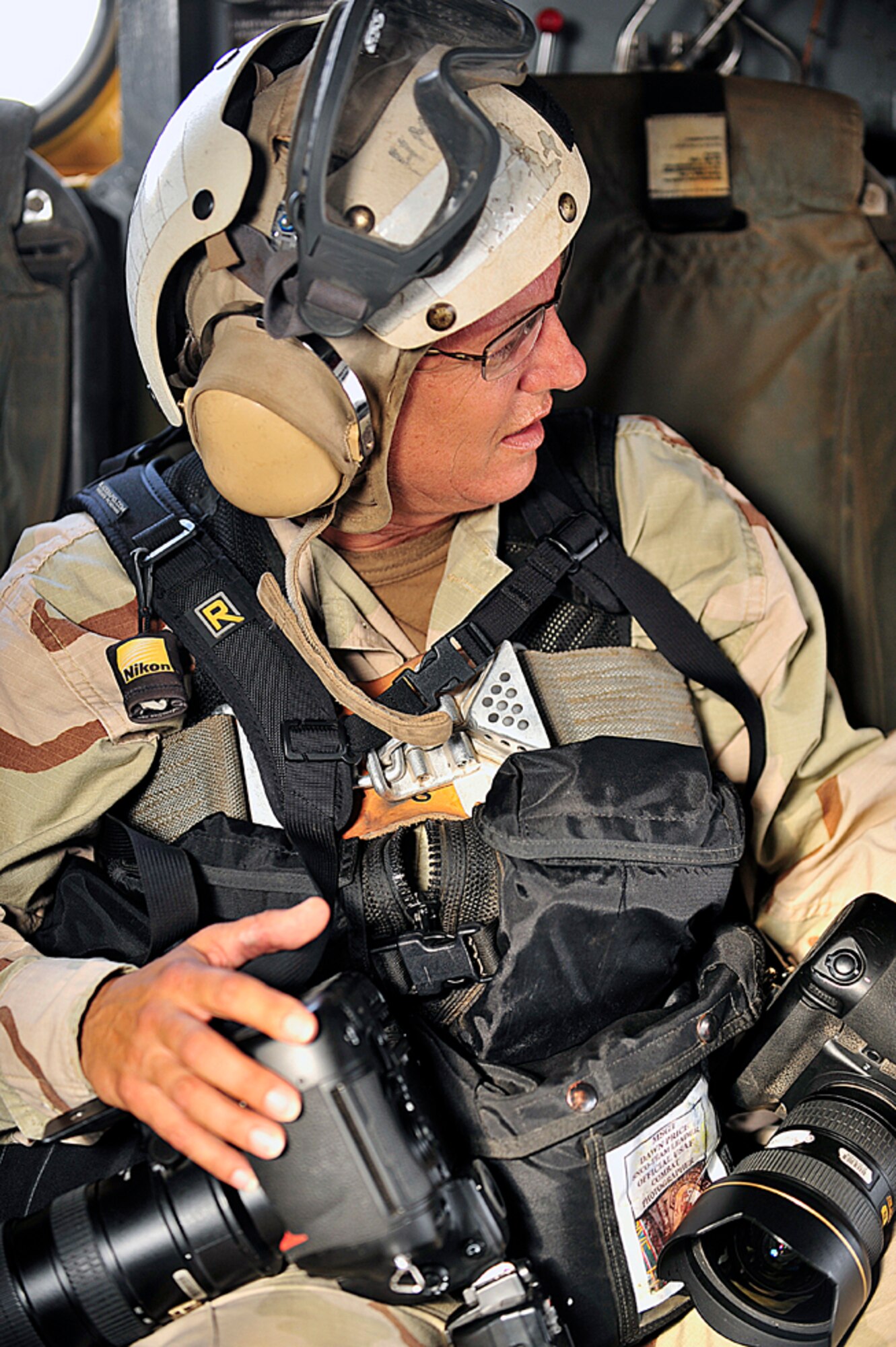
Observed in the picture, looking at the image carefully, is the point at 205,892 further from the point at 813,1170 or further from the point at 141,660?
the point at 813,1170

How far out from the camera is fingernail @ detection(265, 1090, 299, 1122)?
2.96 feet

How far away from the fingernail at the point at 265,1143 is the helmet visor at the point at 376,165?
2.13 feet

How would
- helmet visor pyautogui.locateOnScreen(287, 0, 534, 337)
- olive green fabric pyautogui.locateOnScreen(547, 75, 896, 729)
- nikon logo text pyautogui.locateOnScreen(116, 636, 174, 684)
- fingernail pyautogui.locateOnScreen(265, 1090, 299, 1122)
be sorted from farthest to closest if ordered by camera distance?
1. olive green fabric pyautogui.locateOnScreen(547, 75, 896, 729)
2. nikon logo text pyautogui.locateOnScreen(116, 636, 174, 684)
3. helmet visor pyautogui.locateOnScreen(287, 0, 534, 337)
4. fingernail pyautogui.locateOnScreen(265, 1090, 299, 1122)

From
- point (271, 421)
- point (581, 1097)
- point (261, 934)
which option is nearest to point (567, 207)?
point (271, 421)

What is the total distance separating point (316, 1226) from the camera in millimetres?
930

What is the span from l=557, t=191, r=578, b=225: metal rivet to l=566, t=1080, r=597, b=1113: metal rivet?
792 millimetres

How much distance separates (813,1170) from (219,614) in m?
0.76

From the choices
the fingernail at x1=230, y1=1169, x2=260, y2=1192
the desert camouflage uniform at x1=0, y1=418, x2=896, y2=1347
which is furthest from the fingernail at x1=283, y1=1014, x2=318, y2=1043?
the desert camouflage uniform at x1=0, y1=418, x2=896, y2=1347

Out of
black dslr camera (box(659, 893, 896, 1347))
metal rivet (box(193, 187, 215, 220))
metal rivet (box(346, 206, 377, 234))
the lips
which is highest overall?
metal rivet (box(346, 206, 377, 234))

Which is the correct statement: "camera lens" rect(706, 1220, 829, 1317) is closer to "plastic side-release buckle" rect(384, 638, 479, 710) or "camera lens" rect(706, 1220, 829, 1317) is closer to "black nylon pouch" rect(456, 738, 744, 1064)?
"black nylon pouch" rect(456, 738, 744, 1064)

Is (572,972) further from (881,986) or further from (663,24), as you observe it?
(663,24)

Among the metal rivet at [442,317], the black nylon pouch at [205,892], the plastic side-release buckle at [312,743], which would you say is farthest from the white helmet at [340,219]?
the black nylon pouch at [205,892]

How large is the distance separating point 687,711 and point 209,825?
534 millimetres

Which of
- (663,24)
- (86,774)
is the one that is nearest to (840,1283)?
(86,774)
